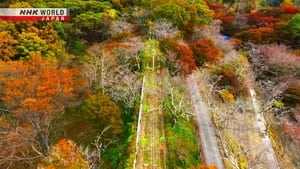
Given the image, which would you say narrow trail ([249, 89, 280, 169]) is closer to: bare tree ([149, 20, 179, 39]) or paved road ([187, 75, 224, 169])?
paved road ([187, 75, 224, 169])

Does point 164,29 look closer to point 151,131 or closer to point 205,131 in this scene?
point 205,131

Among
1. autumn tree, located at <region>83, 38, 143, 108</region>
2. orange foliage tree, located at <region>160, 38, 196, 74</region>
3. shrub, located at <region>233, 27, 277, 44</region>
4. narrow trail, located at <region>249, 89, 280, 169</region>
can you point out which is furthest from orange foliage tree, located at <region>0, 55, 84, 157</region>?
shrub, located at <region>233, 27, 277, 44</region>

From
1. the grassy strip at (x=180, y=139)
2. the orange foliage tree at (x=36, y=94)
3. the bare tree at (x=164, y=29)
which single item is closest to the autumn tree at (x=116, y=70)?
the orange foliage tree at (x=36, y=94)

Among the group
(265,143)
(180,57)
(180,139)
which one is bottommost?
(265,143)

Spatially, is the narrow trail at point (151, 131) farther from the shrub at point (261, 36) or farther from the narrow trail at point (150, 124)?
the shrub at point (261, 36)

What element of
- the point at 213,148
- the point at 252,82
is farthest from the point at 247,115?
the point at 213,148

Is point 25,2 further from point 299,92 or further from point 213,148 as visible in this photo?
point 299,92

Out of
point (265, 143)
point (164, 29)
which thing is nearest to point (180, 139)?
point (265, 143)

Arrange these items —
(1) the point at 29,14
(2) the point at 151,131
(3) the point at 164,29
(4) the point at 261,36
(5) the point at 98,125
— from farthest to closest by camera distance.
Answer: (4) the point at 261,36 → (3) the point at 164,29 → (1) the point at 29,14 → (2) the point at 151,131 → (5) the point at 98,125
